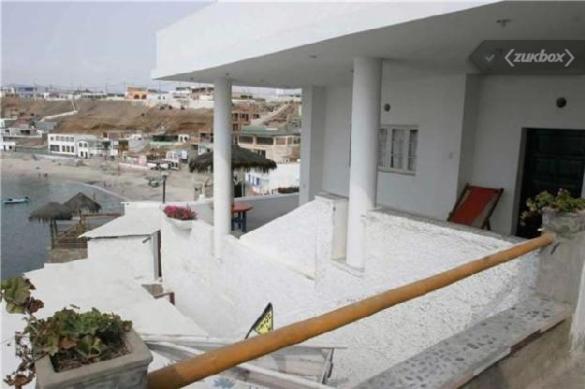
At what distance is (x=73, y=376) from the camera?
116 centimetres

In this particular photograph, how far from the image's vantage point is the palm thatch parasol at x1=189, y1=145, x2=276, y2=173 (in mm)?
13188

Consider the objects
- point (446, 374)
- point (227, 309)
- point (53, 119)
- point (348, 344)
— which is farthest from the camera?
→ point (53, 119)

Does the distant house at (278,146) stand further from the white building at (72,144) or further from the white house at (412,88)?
the white building at (72,144)

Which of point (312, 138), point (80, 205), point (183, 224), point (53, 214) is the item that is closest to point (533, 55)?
point (312, 138)

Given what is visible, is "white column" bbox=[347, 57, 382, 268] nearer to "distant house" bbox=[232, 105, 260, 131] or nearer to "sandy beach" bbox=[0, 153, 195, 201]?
"sandy beach" bbox=[0, 153, 195, 201]

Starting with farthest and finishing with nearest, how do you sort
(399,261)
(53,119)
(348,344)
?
(53,119)
(348,344)
(399,261)

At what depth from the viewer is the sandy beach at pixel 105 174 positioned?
60.6 metres

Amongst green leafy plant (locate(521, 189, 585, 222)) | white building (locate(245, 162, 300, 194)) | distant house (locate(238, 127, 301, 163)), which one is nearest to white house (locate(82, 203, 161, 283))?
green leafy plant (locate(521, 189, 585, 222))

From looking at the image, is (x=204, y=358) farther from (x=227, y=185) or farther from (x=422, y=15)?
(x=227, y=185)

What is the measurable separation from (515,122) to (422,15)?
3.94 meters

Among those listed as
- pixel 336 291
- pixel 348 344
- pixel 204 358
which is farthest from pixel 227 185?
pixel 204 358

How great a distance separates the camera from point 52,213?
23.7 meters

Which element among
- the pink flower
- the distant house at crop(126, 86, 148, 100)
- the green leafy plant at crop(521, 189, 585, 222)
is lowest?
the pink flower

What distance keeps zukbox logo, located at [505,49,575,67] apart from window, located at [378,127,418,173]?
10.4ft
